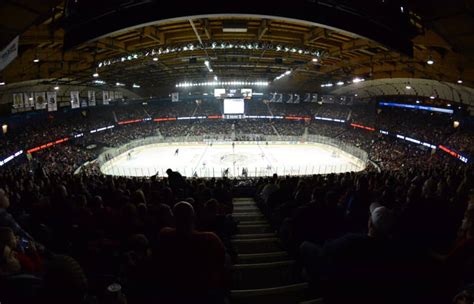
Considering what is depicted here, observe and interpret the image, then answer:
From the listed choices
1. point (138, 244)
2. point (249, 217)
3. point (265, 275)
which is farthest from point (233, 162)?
point (138, 244)

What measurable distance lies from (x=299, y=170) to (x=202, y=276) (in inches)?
1279

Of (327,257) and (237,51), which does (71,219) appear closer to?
(327,257)

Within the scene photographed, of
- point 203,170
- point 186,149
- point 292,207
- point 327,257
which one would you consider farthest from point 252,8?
point 186,149

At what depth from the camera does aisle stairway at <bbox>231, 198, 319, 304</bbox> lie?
3.49m

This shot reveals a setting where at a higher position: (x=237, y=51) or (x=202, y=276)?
(x=237, y=51)

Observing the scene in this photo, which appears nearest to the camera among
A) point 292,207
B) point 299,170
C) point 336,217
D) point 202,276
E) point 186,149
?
point 202,276

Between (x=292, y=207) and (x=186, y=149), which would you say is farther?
(x=186, y=149)

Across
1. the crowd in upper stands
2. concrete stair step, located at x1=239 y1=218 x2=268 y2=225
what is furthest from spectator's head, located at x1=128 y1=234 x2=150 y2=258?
concrete stair step, located at x1=239 y1=218 x2=268 y2=225

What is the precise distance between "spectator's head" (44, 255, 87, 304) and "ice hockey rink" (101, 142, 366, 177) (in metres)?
27.9

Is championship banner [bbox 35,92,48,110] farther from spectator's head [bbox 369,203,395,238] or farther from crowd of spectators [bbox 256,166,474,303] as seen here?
spectator's head [bbox 369,203,395,238]

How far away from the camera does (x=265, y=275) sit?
160 inches

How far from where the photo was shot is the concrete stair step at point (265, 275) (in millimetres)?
3886

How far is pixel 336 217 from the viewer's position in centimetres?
387

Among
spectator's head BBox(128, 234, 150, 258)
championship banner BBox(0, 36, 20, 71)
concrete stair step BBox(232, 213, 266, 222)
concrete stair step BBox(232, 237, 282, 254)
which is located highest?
championship banner BBox(0, 36, 20, 71)
